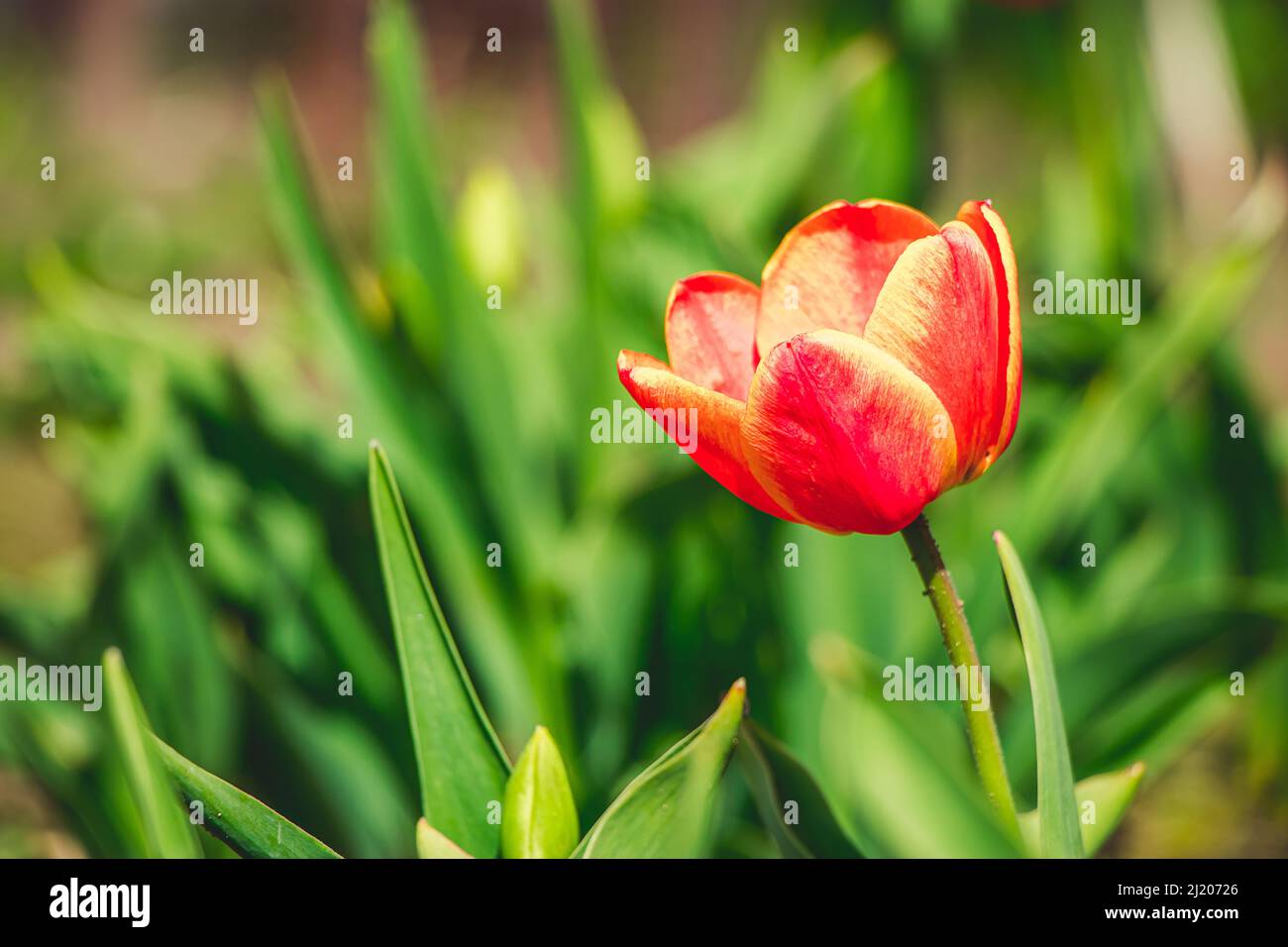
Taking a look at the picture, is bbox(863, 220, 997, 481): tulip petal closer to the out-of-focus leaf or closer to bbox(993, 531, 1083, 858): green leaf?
bbox(993, 531, 1083, 858): green leaf

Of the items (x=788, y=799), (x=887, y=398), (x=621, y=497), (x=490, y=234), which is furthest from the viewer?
(x=490, y=234)

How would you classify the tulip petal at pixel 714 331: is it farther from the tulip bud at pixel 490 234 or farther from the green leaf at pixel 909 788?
the tulip bud at pixel 490 234

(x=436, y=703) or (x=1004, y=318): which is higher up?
(x=1004, y=318)

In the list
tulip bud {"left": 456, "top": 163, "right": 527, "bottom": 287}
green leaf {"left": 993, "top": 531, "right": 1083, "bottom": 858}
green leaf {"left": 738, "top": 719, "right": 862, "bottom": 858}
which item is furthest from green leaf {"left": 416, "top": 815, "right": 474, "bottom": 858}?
tulip bud {"left": 456, "top": 163, "right": 527, "bottom": 287}

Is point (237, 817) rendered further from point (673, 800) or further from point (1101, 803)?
point (1101, 803)

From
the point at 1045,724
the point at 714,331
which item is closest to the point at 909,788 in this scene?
the point at 1045,724
